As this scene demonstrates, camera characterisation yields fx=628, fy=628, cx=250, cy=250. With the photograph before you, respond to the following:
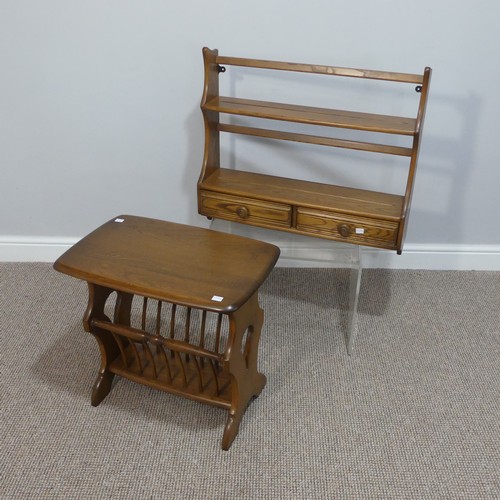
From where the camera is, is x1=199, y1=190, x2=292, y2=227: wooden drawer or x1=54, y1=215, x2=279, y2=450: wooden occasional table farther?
x1=199, y1=190, x2=292, y2=227: wooden drawer

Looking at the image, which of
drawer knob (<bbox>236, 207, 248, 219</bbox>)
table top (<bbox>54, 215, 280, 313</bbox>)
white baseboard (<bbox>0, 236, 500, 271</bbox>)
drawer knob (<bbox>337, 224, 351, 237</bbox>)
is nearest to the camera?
table top (<bbox>54, 215, 280, 313</bbox>)

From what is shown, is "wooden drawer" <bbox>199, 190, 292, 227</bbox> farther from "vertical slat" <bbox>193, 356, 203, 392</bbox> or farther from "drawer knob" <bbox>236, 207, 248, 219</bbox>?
"vertical slat" <bbox>193, 356, 203, 392</bbox>

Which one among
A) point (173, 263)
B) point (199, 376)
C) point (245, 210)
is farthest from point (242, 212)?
point (199, 376)

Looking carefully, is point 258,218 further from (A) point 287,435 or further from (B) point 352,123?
(A) point 287,435

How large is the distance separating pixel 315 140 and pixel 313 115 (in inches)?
4.1

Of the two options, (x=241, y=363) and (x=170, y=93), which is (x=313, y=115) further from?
(x=241, y=363)

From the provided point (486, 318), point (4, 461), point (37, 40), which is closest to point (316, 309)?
point (486, 318)

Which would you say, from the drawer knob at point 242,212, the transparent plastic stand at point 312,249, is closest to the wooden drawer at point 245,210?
the drawer knob at point 242,212

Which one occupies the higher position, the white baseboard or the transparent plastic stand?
the transparent plastic stand

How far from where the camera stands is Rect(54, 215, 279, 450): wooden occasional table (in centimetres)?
179

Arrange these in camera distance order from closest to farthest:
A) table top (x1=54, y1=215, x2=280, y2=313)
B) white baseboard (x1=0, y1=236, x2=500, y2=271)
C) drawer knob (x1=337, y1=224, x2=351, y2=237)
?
table top (x1=54, y1=215, x2=280, y2=313)
drawer knob (x1=337, y1=224, x2=351, y2=237)
white baseboard (x1=0, y1=236, x2=500, y2=271)

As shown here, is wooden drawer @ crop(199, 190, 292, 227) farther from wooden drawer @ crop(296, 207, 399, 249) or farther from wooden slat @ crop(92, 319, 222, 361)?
wooden slat @ crop(92, 319, 222, 361)

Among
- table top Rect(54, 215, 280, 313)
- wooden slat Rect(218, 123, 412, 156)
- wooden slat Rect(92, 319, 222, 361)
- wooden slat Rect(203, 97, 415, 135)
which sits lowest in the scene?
wooden slat Rect(92, 319, 222, 361)

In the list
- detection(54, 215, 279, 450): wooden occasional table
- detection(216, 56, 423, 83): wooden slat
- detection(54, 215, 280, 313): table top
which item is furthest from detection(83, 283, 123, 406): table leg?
detection(216, 56, 423, 83): wooden slat
